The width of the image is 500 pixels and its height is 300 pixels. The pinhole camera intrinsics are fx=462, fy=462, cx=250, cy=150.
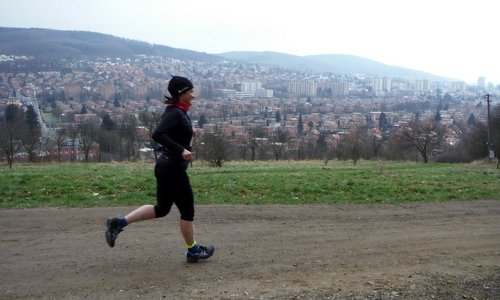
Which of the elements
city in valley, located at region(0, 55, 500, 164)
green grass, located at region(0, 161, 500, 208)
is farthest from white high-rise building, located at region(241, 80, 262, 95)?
green grass, located at region(0, 161, 500, 208)

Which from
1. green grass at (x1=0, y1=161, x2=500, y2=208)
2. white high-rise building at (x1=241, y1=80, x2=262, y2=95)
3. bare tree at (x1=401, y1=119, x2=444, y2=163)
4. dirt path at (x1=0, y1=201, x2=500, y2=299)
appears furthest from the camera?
white high-rise building at (x1=241, y1=80, x2=262, y2=95)

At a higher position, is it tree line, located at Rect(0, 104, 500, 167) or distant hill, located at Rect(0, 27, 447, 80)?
distant hill, located at Rect(0, 27, 447, 80)

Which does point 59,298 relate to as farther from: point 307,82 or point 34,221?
point 307,82

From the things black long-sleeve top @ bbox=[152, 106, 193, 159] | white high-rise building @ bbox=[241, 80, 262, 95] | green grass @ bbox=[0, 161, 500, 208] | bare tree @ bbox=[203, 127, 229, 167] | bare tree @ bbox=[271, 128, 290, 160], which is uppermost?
white high-rise building @ bbox=[241, 80, 262, 95]

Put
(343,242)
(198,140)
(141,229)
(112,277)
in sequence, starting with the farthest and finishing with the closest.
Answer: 1. (198,140)
2. (141,229)
3. (343,242)
4. (112,277)

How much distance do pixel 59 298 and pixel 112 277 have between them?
540 mm

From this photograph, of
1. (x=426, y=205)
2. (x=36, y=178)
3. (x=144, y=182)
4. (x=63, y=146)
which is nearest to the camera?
(x=426, y=205)

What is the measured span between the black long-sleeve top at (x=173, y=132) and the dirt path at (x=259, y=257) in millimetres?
1142

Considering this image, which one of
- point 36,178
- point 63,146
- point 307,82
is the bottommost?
point 63,146

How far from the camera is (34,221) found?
6215 mm

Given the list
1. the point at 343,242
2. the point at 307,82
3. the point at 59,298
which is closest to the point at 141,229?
the point at 59,298

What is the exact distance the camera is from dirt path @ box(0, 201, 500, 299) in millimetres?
3908

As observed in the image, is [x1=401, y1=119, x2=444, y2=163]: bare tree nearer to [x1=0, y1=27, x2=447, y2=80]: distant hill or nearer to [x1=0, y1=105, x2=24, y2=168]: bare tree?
[x1=0, y1=105, x2=24, y2=168]: bare tree

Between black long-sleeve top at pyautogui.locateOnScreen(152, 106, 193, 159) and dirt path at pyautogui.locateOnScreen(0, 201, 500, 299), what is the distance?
1.14 metres
